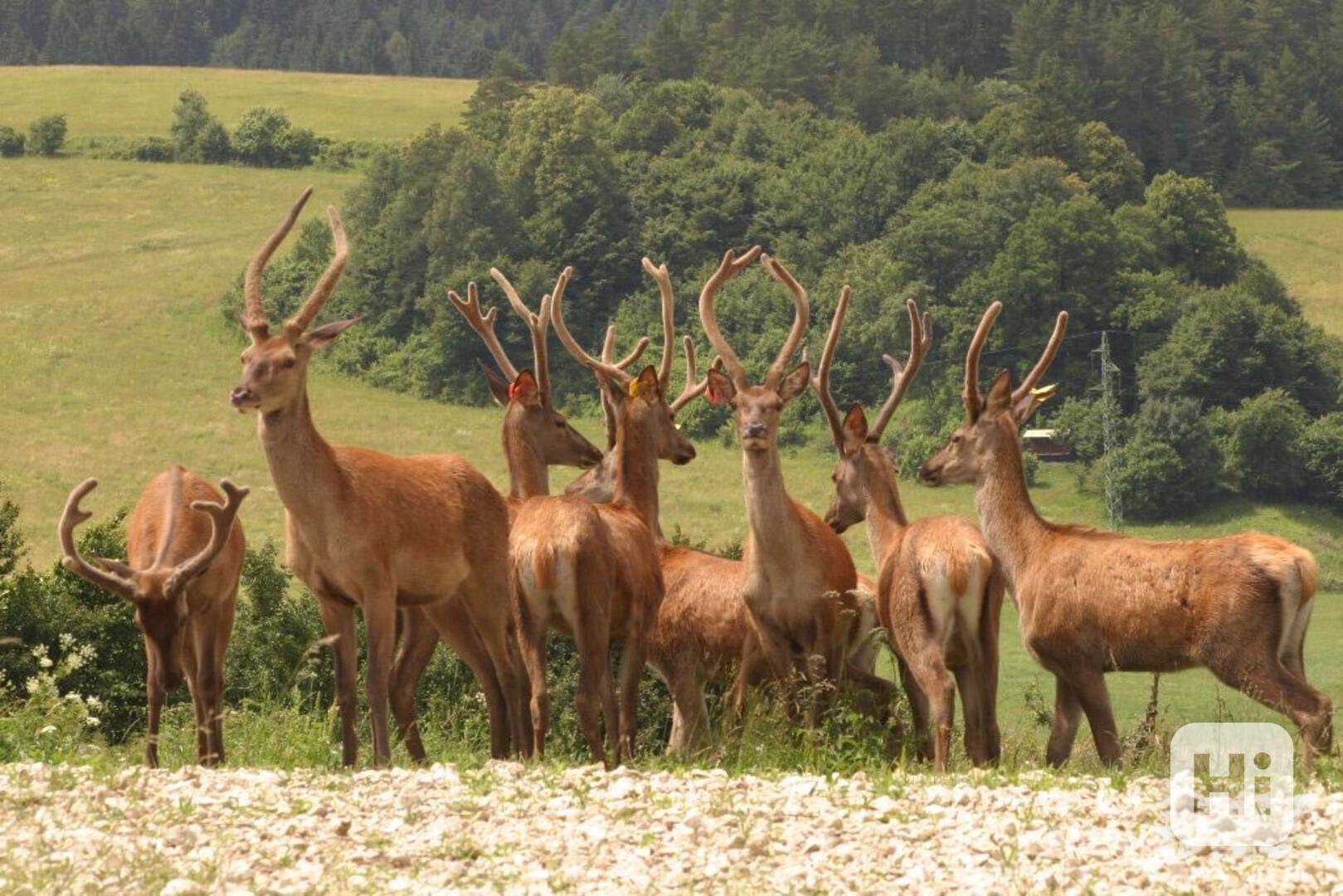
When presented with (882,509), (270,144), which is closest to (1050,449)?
(270,144)

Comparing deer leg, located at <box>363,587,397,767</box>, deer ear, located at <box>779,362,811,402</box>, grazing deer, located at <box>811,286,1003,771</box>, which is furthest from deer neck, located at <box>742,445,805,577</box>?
deer leg, located at <box>363,587,397,767</box>

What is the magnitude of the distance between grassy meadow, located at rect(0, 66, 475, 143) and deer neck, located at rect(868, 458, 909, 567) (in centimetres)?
11427

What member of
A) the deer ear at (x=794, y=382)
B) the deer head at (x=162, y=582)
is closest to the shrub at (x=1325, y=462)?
the deer ear at (x=794, y=382)

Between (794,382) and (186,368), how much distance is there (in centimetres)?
8043

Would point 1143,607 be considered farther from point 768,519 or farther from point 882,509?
point 882,509

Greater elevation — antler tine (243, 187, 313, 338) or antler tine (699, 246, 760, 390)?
antler tine (243, 187, 313, 338)

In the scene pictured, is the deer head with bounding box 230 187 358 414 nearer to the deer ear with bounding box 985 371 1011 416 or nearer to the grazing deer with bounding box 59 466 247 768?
the grazing deer with bounding box 59 466 247 768

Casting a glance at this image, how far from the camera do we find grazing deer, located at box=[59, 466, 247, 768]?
38.9ft

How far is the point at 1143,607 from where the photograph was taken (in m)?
12.4

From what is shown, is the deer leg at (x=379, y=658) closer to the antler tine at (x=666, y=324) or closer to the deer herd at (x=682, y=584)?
the deer herd at (x=682, y=584)

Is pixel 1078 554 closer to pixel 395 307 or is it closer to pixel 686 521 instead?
pixel 686 521

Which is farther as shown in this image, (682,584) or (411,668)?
(682,584)

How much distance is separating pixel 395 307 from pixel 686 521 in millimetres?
34187

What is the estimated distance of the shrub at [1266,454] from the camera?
81938mm
